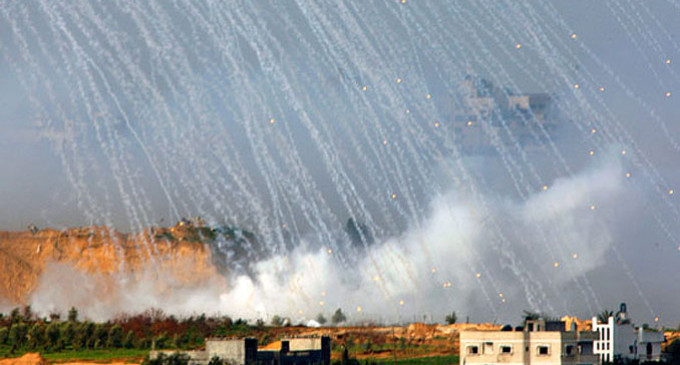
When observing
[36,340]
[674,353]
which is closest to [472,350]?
[674,353]

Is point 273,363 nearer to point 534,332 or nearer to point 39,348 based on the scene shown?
point 534,332

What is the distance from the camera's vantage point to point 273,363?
151625 millimetres

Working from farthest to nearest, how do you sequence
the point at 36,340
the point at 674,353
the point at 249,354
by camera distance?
the point at 36,340, the point at 674,353, the point at 249,354

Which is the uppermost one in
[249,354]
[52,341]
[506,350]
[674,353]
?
[52,341]

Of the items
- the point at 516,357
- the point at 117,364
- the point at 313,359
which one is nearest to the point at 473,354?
the point at 516,357

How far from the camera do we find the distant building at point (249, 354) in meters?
150

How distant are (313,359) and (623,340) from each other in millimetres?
30918

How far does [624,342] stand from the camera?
15900cm

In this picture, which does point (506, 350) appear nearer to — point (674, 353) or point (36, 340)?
point (674, 353)

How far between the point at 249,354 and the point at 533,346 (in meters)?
26.8

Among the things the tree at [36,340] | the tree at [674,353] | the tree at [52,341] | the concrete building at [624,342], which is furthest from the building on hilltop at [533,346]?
the tree at [36,340]

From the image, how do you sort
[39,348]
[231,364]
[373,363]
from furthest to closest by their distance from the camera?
[39,348] → [373,363] → [231,364]

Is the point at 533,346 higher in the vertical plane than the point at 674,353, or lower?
higher

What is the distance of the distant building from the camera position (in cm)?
14950
